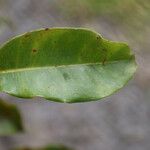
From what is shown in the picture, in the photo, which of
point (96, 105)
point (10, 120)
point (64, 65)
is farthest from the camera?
point (96, 105)

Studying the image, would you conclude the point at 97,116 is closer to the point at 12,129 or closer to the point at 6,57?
the point at 12,129

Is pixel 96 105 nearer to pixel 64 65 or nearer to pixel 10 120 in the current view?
pixel 10 120

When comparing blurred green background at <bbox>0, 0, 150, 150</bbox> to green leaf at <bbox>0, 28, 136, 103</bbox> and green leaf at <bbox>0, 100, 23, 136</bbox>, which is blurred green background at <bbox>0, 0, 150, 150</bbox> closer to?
green leaf at <bbox>0, 100, 23, 136</bbox>

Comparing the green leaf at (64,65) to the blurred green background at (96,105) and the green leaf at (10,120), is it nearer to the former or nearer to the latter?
the green leaf at (10,120)

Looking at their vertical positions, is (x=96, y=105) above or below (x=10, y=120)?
above

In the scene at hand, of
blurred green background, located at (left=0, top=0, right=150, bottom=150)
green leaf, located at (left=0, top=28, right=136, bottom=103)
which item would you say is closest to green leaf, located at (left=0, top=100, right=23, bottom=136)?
green leaf, located at (left=0, top=28, right=136, bottom=103)

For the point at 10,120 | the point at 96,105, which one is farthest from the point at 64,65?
the point at 96,105
